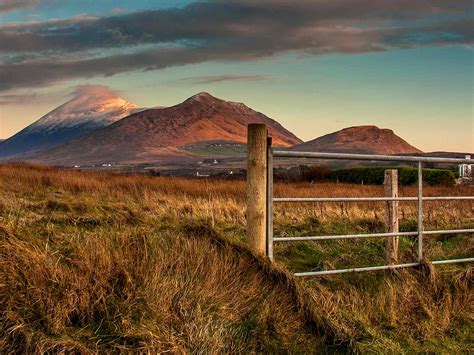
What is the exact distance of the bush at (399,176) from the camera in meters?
29.4

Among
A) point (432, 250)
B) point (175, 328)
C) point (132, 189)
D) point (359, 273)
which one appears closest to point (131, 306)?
point (175, 328)

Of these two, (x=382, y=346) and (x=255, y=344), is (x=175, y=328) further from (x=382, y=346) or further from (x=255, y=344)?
(x=382, y=346)

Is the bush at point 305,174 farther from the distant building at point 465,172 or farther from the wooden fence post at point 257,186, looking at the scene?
the wooden fence post at point 257,186

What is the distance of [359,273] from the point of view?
6.95m

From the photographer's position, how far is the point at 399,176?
3075cm

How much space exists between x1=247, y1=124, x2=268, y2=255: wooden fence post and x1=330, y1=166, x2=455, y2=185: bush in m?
21.3

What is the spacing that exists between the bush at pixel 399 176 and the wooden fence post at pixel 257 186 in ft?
69.8

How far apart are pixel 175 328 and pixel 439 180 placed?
89.6ft

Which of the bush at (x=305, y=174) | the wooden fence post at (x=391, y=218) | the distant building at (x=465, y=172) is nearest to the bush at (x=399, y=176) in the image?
the bush at (x=305, y=174)

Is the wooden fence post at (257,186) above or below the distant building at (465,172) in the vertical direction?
above

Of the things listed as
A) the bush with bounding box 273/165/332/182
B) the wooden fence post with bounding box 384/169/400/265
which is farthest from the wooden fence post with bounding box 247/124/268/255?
the bush with bounding box 273/165/332/182

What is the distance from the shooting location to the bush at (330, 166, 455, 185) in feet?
96.4

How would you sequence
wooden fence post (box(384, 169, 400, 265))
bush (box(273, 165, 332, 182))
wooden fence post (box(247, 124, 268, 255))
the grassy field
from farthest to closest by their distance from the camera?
bush (box(273, 165, 332, 182))
wooden fence post (box(384, 169, 400, 265))
wooden fence post (box(247, 124, 268, 255))
the grassy field

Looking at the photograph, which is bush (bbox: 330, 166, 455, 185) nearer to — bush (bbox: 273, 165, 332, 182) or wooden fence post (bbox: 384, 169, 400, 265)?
bush (bbox: 273, 165, 332, 182)
